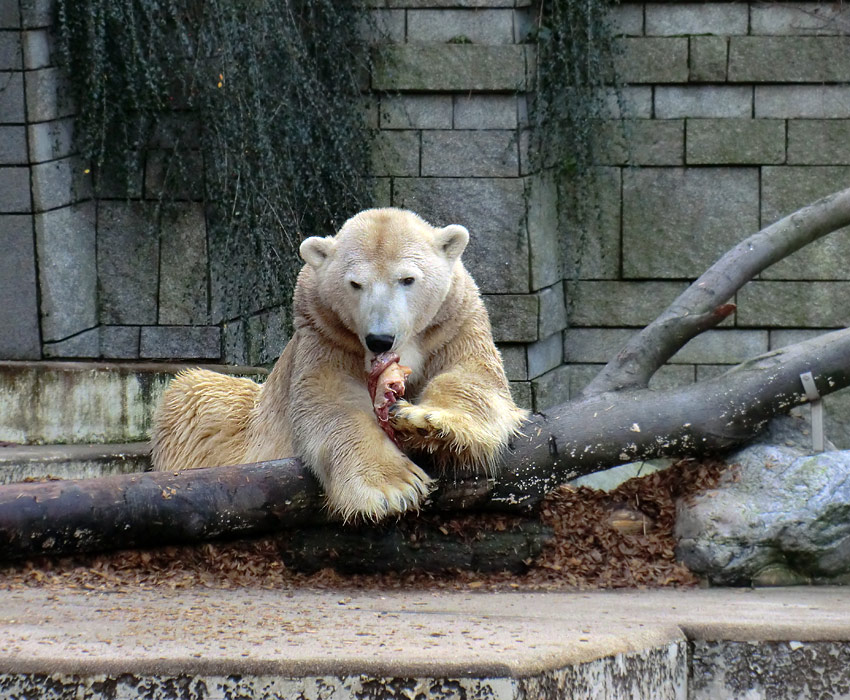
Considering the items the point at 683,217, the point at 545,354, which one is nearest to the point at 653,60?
the point at 683,217

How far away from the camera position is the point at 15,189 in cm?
505

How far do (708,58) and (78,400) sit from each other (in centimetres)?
340

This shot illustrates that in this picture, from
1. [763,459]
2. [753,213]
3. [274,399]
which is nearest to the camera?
[763,459]

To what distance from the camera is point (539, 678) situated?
242 cm

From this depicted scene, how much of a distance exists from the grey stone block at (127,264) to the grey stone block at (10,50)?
2.45ft

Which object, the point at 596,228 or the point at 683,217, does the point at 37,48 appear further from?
the point at 683,217

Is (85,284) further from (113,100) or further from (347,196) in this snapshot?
(347,196)

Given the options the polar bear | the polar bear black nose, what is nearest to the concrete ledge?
the polar bear

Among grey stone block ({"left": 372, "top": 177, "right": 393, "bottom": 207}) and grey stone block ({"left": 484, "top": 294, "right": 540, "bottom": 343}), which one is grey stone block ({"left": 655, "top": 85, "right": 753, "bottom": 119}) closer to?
grey stone block ({"left": 484, "top": 294, "right": 540, "bottom": 343})

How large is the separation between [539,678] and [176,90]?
3811 millimetres

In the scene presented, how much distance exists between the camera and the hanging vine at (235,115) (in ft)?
16.6

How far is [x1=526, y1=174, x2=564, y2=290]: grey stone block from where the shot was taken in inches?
227

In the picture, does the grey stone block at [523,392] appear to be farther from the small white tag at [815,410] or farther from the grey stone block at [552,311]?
the small white tag at [815,410]

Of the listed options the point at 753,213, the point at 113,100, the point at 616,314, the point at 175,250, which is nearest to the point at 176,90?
the point at 113,100
